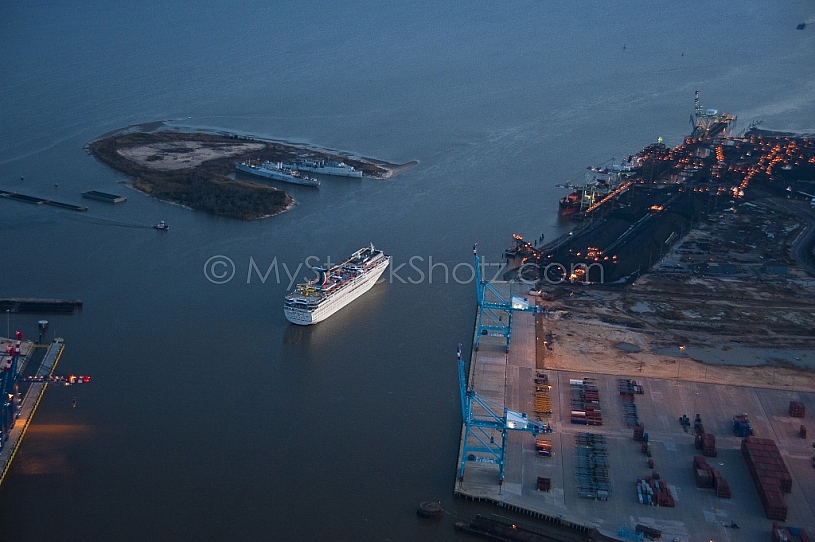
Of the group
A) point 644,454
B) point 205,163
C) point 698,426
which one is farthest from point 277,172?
point 644,454

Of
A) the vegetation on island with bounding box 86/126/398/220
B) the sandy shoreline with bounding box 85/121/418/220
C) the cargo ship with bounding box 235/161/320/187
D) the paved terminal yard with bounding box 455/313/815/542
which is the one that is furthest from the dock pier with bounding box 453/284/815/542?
the cargo ship with bounding box 235/161/320/187

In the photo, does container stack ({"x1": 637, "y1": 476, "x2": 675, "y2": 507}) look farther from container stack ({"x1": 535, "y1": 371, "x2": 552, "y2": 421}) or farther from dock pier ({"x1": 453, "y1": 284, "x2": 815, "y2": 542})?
container stack ({"x1": 535, "y1": 371, "x2": 552, "y2": 421})

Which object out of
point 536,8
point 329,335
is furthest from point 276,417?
point 536,8

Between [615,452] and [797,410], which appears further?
[797,410]

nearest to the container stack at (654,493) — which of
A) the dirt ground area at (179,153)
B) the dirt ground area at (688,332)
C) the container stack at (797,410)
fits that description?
the container stack at (797,410)

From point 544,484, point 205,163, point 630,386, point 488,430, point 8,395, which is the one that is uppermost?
point 205,163

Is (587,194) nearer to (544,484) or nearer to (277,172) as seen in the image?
(277,172)

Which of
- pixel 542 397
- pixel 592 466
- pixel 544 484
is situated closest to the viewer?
pixel 544 484

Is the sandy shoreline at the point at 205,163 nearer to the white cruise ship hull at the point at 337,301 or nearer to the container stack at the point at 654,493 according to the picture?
the white cruise ship hull at the point at 337,301
